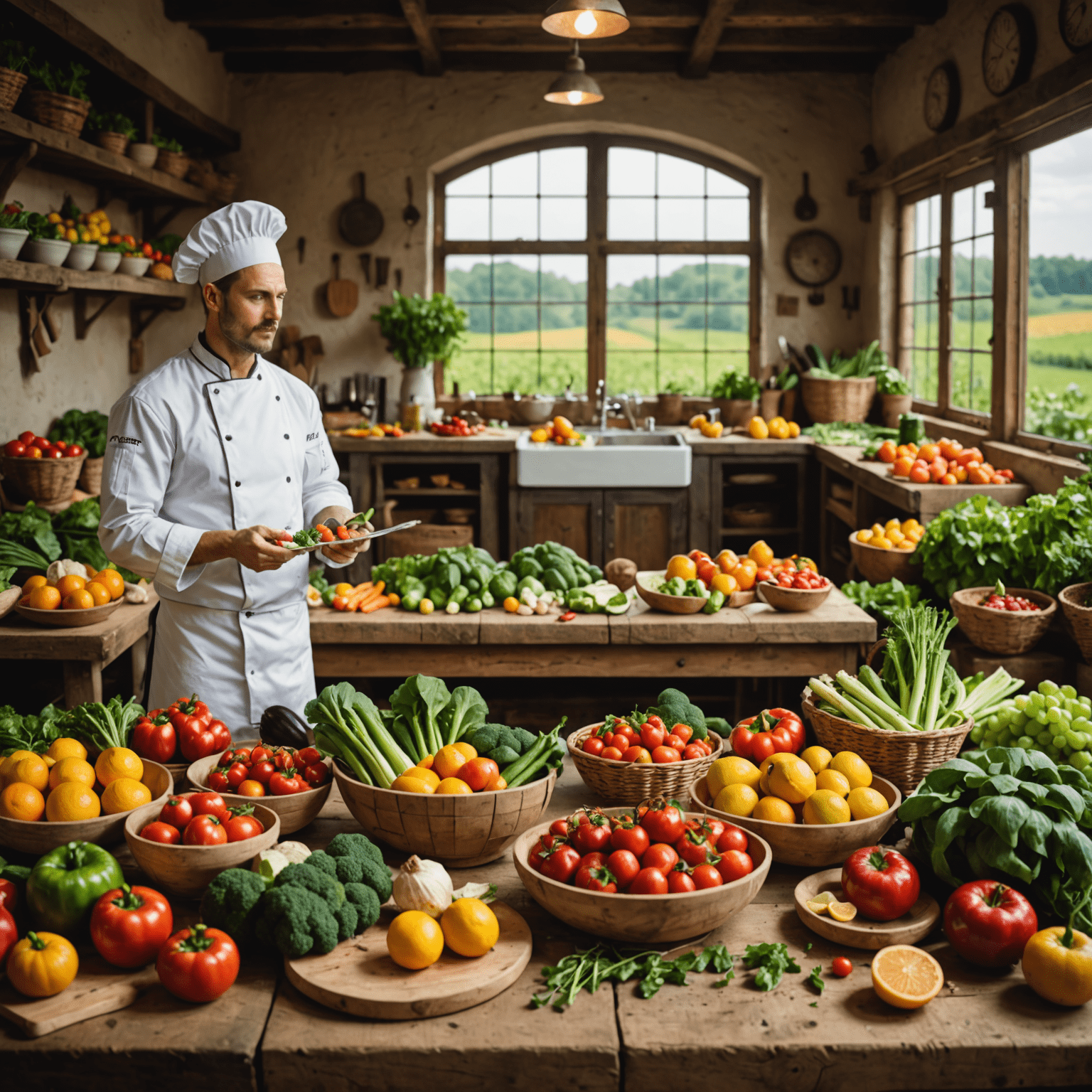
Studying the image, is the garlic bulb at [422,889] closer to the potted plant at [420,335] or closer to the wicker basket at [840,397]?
the potted plant at [420,335]

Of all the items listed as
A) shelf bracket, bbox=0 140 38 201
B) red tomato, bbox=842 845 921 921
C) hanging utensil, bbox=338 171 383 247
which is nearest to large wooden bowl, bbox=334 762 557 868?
red tomato, bbox=842 845 921 921

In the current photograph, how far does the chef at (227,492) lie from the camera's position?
241 centimetres

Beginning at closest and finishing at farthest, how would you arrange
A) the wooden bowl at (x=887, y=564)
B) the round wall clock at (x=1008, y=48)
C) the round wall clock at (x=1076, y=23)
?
the round wall clock at (x=1076, y=23) < the wooden bowl at (x=887, y=564) < the round wall clock at (x=1008, y=48)

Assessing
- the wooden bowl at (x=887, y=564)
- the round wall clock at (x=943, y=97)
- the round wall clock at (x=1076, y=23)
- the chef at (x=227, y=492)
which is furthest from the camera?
the round wall clock at (x=943, y=97)

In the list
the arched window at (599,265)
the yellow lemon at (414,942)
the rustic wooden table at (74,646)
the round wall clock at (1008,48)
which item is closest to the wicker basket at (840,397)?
the arched window at (599,265)

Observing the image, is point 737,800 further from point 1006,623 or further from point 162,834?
point 1006,623

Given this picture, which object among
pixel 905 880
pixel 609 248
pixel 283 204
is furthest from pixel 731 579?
pixel 283 204

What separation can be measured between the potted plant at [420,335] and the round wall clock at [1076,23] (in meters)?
3.61

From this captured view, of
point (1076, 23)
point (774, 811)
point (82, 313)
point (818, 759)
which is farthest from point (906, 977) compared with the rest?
point (82, 313)

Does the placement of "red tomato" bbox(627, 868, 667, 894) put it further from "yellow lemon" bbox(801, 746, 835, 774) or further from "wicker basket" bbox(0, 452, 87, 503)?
"wicker basket" bbox(0, 452, 87, 503)

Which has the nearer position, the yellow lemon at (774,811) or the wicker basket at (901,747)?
the yellow lemon at (774,811)

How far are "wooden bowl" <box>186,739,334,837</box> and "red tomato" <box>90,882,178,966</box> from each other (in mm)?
261

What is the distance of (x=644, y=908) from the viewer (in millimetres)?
1438

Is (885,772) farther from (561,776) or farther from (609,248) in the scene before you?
(609,248)
